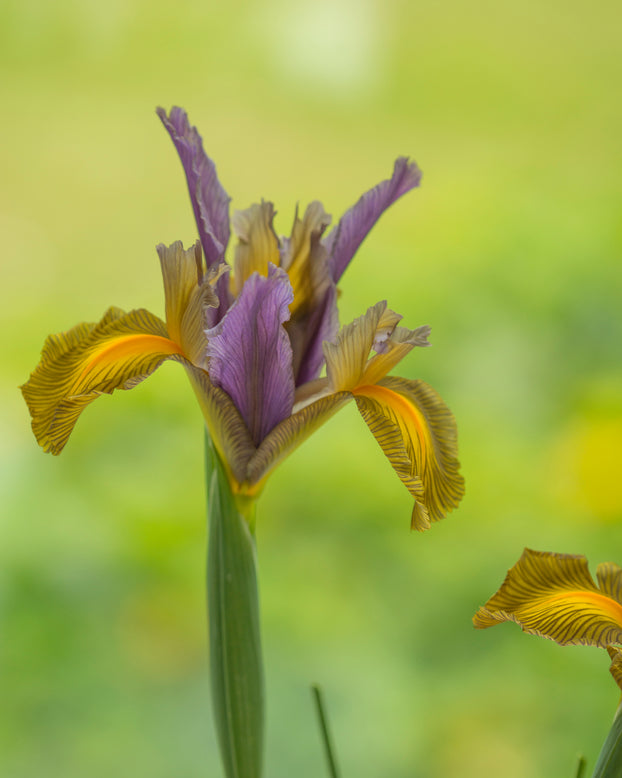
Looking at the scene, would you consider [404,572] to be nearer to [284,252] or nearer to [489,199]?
[284,252]

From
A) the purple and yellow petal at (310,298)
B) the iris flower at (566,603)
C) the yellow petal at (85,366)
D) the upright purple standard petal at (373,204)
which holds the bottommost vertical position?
the iris flower at (566,603)

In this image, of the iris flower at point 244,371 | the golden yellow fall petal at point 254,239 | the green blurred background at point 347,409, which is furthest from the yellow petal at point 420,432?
the green blurred background at point 347,409

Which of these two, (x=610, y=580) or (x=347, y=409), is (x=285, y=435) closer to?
(x=610, y=580)

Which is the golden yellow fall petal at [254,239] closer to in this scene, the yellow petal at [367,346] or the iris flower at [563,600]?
the yellow petal at [367,346]

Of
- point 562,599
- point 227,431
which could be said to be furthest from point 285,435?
point 562,599

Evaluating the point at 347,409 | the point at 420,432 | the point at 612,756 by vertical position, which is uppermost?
the point at 347,409

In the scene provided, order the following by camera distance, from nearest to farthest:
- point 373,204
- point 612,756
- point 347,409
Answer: point 612,756 < point 373,204 < point 347,409

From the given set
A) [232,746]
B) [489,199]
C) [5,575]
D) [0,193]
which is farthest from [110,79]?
[232,746]
